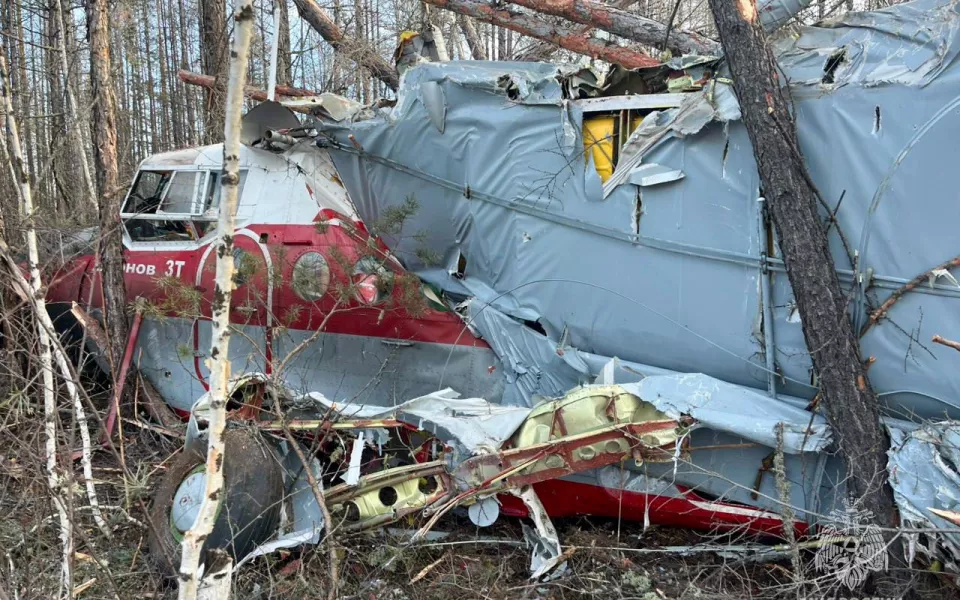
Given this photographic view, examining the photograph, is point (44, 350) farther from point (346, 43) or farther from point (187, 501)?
point (346, 43)

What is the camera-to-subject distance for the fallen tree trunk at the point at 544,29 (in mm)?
6609

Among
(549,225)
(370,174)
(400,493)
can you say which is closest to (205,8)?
(370,174)

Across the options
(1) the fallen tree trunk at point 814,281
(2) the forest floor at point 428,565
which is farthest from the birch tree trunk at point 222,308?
(1) the fallen tree trunk at point 814,281

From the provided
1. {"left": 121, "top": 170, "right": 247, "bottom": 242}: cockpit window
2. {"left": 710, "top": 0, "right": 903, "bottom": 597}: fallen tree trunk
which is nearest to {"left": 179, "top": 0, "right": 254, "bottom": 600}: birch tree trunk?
{"left": 710, "top": 0, "right": 903, "bottom": 597}: fallen tree trunk

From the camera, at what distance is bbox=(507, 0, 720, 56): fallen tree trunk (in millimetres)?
5898

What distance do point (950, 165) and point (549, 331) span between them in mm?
2649

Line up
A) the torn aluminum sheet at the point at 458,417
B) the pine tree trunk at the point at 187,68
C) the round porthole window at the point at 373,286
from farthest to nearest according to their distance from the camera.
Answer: the pine tree trunk at the point at 187,68 → the round porthole window at the point at 373,286 → the torn aluminum sheet at the point at 458,417

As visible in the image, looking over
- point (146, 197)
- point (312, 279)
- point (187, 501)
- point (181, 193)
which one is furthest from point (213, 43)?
point (187, 501)

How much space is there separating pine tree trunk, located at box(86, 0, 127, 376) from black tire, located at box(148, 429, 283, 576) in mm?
2071

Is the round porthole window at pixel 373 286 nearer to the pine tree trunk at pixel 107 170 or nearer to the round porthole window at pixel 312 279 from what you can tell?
the round porthole window at pixel 312 279

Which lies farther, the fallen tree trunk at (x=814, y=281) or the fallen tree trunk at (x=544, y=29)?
the fallen tree trunk at (x=544, y=29)

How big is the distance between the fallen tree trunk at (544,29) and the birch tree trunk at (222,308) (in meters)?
4.90

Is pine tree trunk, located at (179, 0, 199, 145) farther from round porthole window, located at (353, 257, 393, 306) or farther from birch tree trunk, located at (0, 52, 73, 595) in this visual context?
birch tree trunk, located at (0, 52, 73, 595)


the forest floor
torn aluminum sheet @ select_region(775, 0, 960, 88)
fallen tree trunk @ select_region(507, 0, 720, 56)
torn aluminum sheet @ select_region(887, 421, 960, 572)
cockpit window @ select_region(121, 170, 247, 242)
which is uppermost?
fallen tree trunk @ select_region(507, 0, 720, 56)
